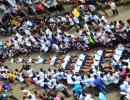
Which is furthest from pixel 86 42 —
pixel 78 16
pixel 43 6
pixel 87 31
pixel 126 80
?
pixel 43 6

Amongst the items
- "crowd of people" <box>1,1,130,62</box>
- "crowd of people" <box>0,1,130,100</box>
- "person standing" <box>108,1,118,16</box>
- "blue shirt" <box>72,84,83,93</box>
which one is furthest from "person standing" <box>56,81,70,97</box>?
"person standing" <box>108,1,118,16</box>

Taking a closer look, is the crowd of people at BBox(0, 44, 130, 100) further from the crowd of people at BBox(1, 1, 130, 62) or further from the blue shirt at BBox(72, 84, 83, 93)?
the crowd of people at BBox(1, 1, 130, 62)

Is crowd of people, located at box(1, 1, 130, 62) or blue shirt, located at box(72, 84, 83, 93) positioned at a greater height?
crowd of people, located at box(1, 1, 130, 62)

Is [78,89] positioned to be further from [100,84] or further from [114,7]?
[114,7]

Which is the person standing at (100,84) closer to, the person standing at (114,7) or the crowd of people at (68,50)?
the crowd of people at (68,50)

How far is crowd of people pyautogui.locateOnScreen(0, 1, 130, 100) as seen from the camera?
24.2m

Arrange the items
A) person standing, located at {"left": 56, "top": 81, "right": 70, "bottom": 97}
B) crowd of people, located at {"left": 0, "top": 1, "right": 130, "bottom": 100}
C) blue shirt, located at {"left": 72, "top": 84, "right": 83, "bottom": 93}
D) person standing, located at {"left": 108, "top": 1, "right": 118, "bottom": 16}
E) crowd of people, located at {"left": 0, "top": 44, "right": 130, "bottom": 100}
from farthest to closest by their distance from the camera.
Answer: person standing, located at {"left": 108, "top": 1, "right": 118, "bottom": 16}, person standing, located at {"left": 56, "top": 81, "right": 70, "bottom": 97}, blue shirt, located at {"left": 72, "top": 84, "right": 83, "bottom": 93}, crowd of people, located at {"left": 0, "top": 1, "right": 130, "bottom": 100}, crowd of people, located at {"left": 0, "top": 44, "right": 130, "bottom": 100}

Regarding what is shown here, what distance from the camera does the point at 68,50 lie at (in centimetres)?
2998

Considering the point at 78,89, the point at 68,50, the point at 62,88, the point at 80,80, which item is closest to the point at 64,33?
the point at 68,50

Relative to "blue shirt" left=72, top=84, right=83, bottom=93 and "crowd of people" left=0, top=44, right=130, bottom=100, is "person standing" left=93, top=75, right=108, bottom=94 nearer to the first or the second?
"crowd of people" left=0, top=44, right=130, bottom=100

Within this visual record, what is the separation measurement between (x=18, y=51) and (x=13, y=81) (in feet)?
10.9

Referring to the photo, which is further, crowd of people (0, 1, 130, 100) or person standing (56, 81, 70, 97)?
person standing (56, 81, 70, 97)

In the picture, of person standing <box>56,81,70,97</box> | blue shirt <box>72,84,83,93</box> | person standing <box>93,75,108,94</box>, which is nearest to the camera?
person standing <box>93,75,108,94</box>

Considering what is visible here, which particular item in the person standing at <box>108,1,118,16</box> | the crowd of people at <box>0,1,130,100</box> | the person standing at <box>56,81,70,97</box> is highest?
the person standing at <box>108,1,118,16</box>
